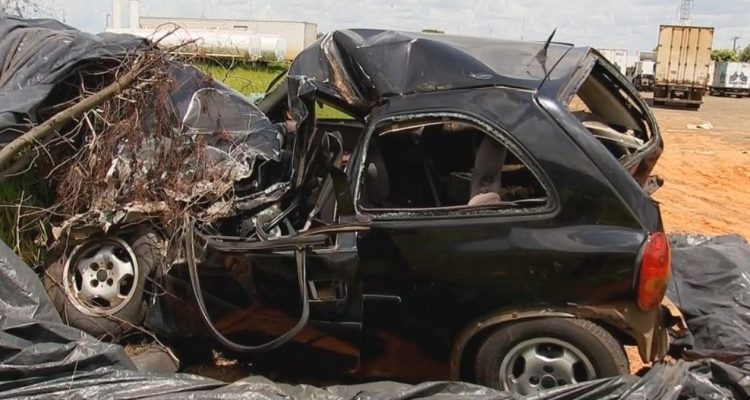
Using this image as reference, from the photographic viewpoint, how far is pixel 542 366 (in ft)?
11.7

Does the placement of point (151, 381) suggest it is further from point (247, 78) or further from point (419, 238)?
point (247, 78)

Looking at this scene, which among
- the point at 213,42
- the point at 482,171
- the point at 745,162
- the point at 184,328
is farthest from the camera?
the point at 745,162

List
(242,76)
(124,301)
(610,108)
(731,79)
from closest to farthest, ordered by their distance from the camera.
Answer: (124,301) → (610,108) → (242,76) → (731,79)

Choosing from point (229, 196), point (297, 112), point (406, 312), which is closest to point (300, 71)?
point (297, 112)

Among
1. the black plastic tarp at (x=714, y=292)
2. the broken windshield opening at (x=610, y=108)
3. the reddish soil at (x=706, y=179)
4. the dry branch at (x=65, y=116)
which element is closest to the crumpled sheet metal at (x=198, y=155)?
the dry branch at (x=65, y=116)

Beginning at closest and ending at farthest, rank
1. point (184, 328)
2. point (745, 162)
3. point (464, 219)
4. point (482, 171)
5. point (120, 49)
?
point (464, 219), point (482, 171), point (184, 328), point (120, 49), point (745, 162)

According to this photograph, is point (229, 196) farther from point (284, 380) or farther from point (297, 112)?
point (284, 380)

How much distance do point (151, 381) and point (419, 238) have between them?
1361 millimetres

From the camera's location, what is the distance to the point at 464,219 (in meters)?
3.61

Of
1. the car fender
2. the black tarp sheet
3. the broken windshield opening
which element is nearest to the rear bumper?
the car fender

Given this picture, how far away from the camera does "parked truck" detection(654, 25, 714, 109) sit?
28.7 meters

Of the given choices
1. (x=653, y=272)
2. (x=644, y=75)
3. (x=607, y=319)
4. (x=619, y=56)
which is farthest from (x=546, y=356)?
(x=619, y=56)

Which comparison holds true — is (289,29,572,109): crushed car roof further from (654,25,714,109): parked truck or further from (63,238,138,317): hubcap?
(654,25,714,109): parked truck

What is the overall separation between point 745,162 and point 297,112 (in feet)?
39.9
